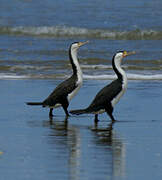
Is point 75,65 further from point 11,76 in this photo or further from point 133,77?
point 11,76

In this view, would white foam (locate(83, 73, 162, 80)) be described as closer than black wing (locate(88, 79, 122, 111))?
No

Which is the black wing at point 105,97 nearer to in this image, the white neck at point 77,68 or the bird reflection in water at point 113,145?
the bird reflection in water at point 113,145

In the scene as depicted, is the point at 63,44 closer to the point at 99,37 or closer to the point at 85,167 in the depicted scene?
the point at 99,37

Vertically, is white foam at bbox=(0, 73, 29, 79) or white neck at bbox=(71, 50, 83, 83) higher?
white neck at bbox=(71, 50, 83, 83)

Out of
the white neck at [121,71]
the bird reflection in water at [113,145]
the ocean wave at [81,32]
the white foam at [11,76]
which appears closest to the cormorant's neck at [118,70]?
the white neck at [121,71]

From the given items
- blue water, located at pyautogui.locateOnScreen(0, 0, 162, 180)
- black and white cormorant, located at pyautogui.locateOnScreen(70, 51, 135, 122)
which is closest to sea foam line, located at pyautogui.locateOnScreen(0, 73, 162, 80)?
blue water, located at pyautogui.locateOnScreen(0, 0, 162, 180)

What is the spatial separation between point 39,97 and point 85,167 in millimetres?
5381

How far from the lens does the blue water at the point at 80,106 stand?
301 inches

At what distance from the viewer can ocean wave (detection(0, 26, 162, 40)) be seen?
89.9 ft

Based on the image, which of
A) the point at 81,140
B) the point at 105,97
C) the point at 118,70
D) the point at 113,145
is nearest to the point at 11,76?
the point at 118,70

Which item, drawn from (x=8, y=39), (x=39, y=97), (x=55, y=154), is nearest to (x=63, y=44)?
(x=8, y=39)

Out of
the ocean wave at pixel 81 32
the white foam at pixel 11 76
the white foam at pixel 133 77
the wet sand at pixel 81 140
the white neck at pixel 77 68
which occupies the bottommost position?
the ocean wave at pixel 81 32

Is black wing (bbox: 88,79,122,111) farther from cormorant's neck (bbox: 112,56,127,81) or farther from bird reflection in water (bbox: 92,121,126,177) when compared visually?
bird reflection in water (bbox: 92,121,126,177)

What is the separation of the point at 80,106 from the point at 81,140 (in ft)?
9.53
